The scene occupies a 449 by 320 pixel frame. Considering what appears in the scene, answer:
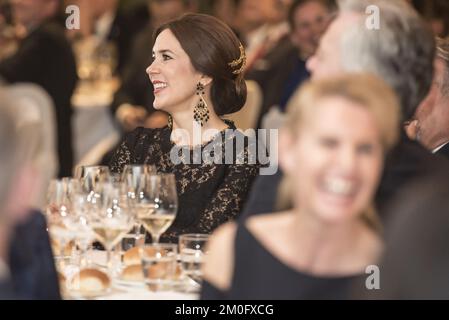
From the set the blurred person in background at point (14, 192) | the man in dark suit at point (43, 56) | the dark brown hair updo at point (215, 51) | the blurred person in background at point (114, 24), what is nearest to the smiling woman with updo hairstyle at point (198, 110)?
the dark brown hair updo at point (215, 51)

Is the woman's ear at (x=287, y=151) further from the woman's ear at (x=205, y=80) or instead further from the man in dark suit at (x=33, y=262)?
the woman's ear at (x=205, y=80)

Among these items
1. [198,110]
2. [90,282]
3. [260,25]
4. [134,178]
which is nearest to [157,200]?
[134,178]

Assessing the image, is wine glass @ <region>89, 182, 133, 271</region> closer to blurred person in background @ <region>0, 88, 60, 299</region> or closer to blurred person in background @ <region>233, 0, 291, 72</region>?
blurred person in background @ <region>0, 88, 60, 299</region>

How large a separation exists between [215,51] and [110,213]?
104cm

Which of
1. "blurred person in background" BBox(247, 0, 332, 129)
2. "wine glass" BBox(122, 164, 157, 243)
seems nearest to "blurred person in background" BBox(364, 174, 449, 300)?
"wine glass" BBox(122, 164, 157, 243)

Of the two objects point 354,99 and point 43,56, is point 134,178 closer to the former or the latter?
point 354,99

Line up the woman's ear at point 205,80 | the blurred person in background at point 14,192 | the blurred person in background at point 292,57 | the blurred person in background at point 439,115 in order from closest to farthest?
the blurred person in background at point 14,192
the blurred person in background at point 439,115
the woman's ear at point 205,80
the blurred person in background at point 292,57

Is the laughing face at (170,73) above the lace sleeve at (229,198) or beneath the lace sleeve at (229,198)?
above

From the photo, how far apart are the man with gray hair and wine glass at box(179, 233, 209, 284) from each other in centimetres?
107

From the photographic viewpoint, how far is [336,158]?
154 centimetres

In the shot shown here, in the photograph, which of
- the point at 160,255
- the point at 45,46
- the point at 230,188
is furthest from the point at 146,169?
the point at 45,46

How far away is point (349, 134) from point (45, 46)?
482 cm

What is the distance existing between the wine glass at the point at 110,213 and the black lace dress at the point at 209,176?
2.24 feet

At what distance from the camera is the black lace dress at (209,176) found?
3.28m
